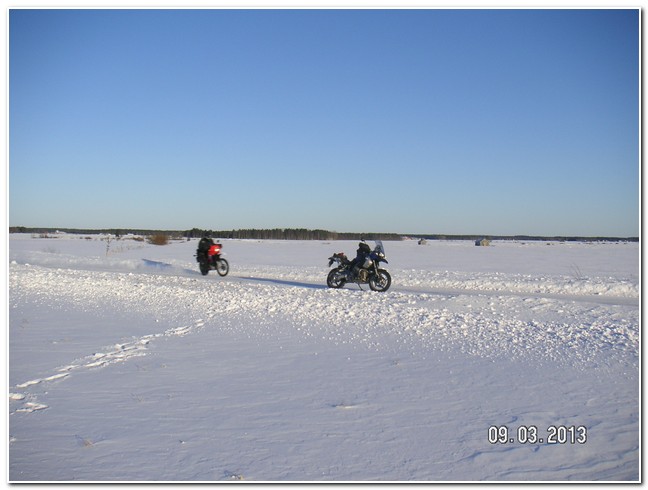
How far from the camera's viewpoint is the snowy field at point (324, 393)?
401 cm

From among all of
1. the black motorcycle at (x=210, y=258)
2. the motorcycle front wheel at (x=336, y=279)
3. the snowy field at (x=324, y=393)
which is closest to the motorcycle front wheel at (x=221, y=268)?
the black motorcycle at (x=210, y=258)

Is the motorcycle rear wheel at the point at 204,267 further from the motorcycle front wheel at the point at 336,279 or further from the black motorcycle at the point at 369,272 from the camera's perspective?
the black motorcycle at the point at 369,272

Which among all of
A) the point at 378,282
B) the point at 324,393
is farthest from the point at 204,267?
the point at 324,393

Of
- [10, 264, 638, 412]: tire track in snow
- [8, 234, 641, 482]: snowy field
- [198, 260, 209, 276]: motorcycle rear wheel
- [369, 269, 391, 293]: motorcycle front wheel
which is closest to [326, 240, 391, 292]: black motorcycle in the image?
[369, 269, 391, 293]: motorcycle front wheel

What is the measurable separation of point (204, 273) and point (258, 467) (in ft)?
57.6

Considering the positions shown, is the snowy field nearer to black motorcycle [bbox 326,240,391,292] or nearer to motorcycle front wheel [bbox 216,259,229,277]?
black motorcycle [bbox 326,240,391,292]

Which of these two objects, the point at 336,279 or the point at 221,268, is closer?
the point at 336,279

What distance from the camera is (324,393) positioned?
5645 millimetres

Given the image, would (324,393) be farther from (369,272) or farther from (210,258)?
(210,258)

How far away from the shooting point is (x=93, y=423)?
468cm

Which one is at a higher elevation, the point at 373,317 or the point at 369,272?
the point at 369,272
